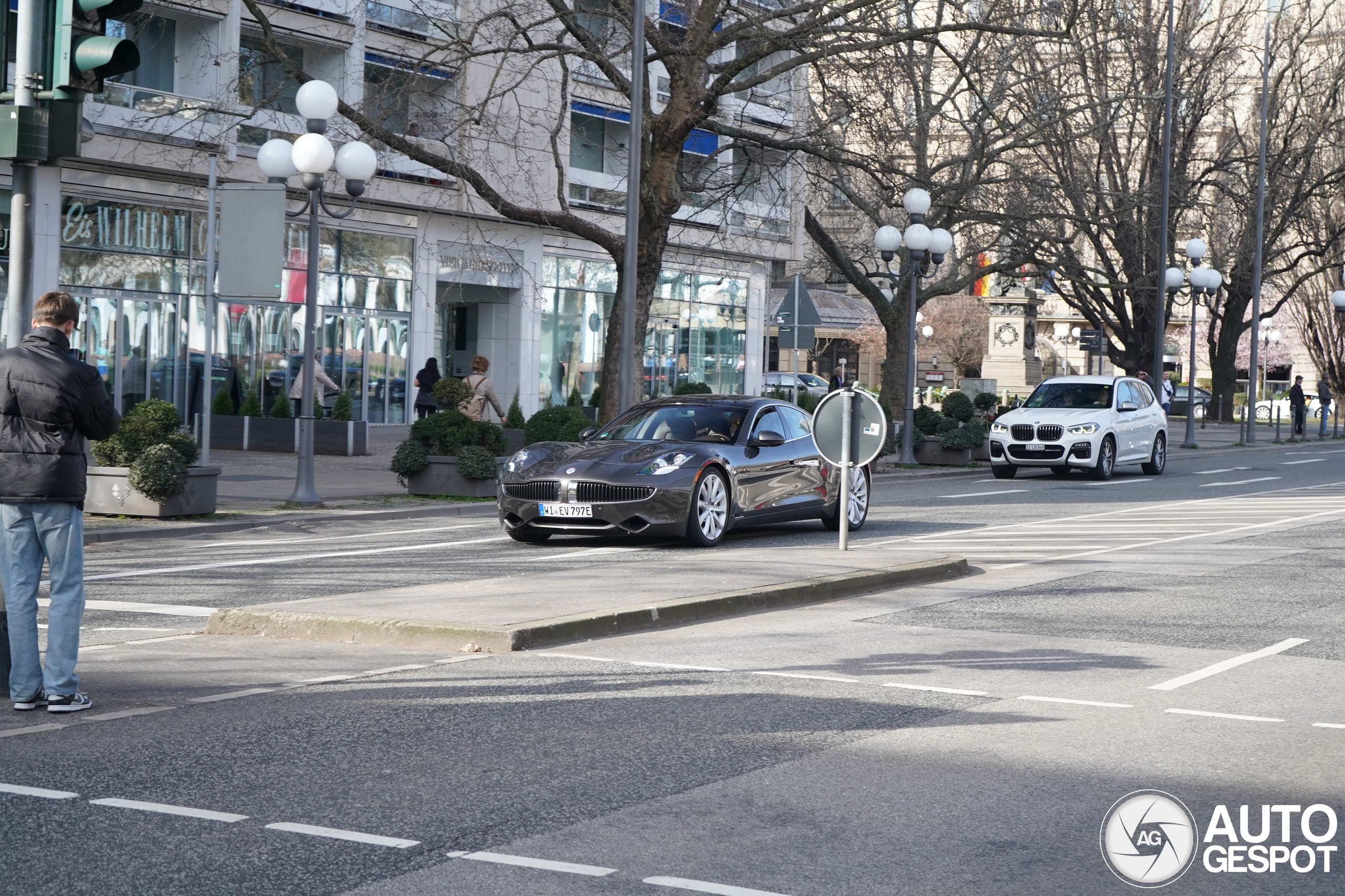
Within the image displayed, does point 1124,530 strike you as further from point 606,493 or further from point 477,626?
point 477,626

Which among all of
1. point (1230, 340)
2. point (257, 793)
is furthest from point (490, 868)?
point (1230, 340)

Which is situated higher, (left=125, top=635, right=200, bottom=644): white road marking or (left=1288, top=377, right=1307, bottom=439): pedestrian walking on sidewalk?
(left=1288, top=377, right=1307, bottom=439): pedestrian walking on sidewalk

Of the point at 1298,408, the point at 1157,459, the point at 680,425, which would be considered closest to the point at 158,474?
the point at 680,425

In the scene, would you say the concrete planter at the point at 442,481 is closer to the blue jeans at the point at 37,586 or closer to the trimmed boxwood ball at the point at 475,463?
the trimmed boxwood ball at the point at 475,463

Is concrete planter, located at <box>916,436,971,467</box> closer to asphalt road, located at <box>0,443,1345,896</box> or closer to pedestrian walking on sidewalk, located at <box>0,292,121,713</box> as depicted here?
asphalt road, located at <box>0,443,1345,896</box>

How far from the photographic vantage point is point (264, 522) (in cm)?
1702

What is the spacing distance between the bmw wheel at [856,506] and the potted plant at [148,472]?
6.28 metres

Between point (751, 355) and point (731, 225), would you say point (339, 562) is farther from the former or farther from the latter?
point (751, 355)

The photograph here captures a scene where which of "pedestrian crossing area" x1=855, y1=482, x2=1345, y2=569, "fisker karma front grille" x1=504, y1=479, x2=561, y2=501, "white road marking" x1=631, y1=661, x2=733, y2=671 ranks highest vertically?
"fisker karma front grille" x1=504, y1=479, x2=561, y2=501

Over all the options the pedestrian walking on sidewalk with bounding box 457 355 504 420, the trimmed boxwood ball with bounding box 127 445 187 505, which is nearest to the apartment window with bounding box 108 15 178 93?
the pedestrian walking on sidewalk with bounding box 457 355 504 420

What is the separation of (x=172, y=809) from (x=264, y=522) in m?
11.7

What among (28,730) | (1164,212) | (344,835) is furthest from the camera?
(1164,212)

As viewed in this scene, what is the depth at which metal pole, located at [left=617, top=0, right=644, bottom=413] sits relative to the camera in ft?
73.0

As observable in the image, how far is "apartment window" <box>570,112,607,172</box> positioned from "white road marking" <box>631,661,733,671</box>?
34786 mm
